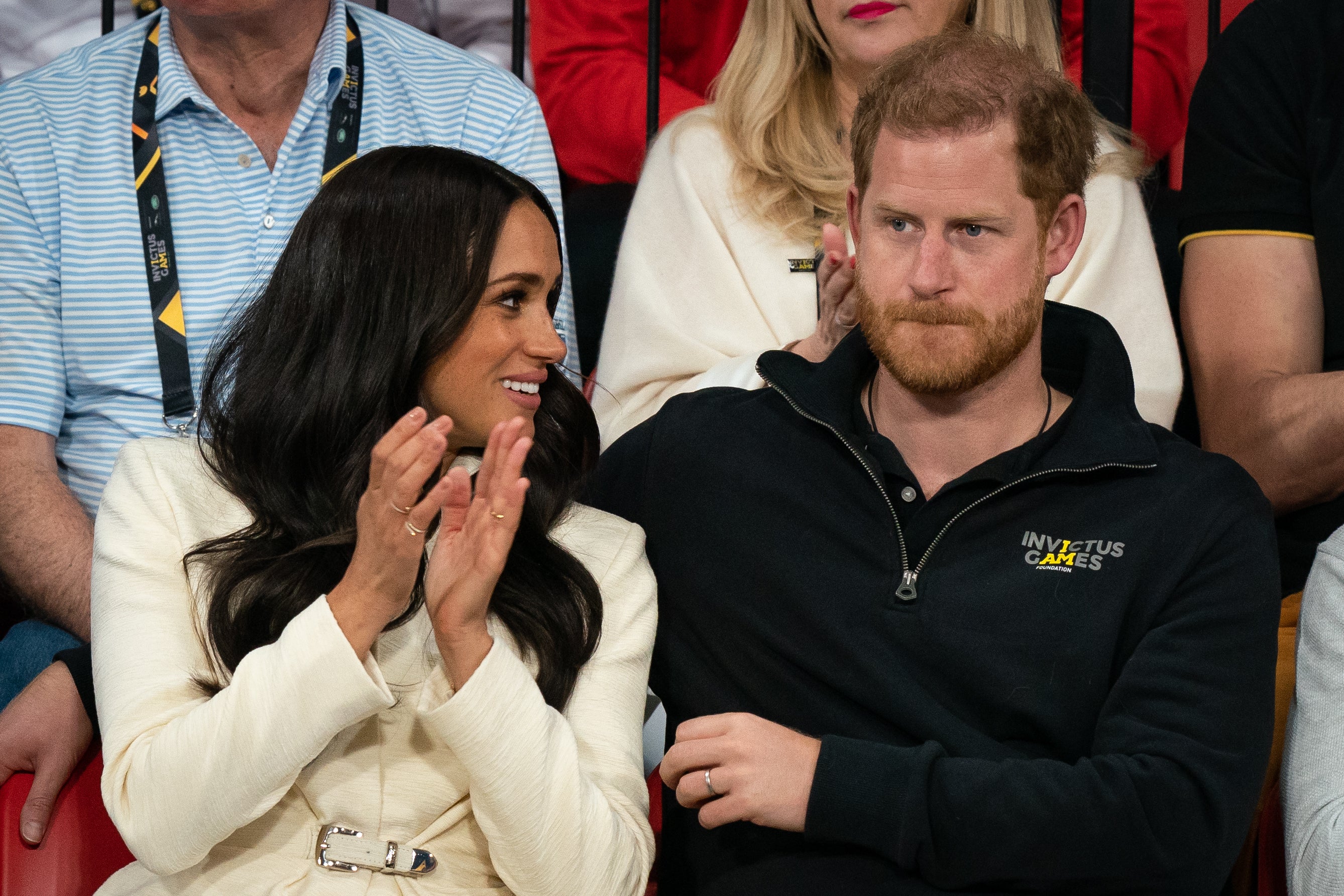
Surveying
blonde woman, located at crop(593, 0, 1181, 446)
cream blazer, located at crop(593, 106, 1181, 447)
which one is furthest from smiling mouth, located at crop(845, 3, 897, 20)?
cream blazer, located at crop(593, 106, 1181, 447)

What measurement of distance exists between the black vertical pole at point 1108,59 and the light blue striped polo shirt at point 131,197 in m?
0.93

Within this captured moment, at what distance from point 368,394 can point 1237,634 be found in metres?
0.98

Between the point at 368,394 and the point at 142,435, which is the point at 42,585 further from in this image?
the point at 368,394

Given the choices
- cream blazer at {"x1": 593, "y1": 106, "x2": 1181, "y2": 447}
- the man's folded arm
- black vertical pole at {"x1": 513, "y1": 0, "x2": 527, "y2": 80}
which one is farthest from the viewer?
black vertical pole at {"x1": 513, "y1": 0, "x2": 527, "y2": 80}

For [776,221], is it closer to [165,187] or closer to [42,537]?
[165,187]

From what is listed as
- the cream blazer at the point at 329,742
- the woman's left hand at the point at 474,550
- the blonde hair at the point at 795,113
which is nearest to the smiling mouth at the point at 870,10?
the blonde hair at the point at 795,113

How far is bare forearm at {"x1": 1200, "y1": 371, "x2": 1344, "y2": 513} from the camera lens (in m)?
2.05

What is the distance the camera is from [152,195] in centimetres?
229

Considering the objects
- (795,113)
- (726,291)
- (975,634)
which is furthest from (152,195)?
(975,634)

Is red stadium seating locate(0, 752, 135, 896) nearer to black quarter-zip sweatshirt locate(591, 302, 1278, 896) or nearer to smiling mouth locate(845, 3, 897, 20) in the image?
black quarter-zip sweatshirt locate(591, 302, 1278, 896)

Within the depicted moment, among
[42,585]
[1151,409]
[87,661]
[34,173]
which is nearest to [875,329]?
[1151,409]

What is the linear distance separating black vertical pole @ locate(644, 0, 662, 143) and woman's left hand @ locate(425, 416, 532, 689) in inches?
54.2

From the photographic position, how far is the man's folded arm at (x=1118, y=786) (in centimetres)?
153

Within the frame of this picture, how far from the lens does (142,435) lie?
2.22 meters
